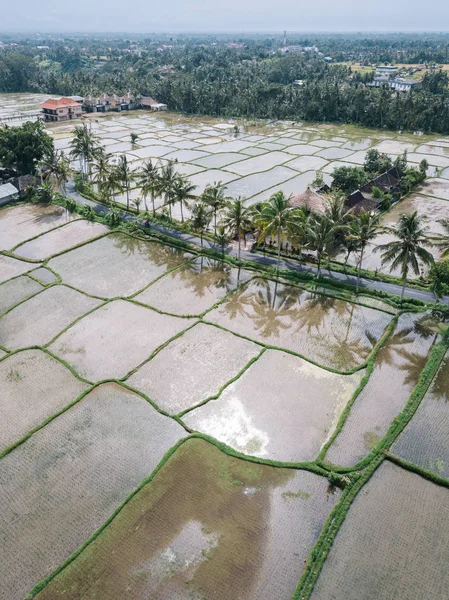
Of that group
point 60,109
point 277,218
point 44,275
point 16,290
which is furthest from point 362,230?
point 60,109

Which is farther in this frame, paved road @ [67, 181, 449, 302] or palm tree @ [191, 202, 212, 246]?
palm tree @ [191, 202, 212, 246]

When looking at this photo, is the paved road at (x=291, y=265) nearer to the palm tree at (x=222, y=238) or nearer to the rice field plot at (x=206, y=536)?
the palm tree at (x=222, y=238)

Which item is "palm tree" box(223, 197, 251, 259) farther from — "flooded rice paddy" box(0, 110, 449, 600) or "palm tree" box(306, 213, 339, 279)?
"palm tree" box(306, 213, 339, 279)

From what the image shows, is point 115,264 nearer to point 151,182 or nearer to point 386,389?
point 151,182

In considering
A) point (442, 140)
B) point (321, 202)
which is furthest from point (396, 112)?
point (321, 202)

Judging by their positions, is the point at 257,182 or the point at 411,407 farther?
the point at 257,182

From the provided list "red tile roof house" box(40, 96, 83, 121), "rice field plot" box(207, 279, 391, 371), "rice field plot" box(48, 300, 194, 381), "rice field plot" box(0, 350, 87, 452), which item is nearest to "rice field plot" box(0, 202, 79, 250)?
"rice field plot" box(48, 300, 194, 381)

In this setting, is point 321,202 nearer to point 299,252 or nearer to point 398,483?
point 299,252

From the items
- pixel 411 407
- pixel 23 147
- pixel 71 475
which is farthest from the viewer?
pixel 23 147
